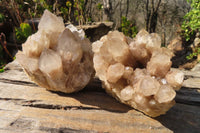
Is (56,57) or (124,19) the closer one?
(56,57)

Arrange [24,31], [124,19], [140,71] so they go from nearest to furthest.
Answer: [140,71] → [24,31] → [124,19]

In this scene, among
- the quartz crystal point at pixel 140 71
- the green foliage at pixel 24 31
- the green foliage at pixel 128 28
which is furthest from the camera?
the green foliage at pixel 128 28

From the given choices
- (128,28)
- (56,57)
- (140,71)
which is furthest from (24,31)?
(140,71)

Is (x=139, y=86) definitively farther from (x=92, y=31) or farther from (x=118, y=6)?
(x=118, y=6)

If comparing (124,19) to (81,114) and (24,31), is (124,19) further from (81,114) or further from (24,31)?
(81,114)

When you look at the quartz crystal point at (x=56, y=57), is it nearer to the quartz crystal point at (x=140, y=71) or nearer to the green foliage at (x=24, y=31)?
the quartz crystal point at (x=140, y=71)

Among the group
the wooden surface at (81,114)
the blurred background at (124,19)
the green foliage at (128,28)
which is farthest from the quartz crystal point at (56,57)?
the green foliage at (128,28)

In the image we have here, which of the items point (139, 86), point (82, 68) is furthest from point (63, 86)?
point (139, 86)
